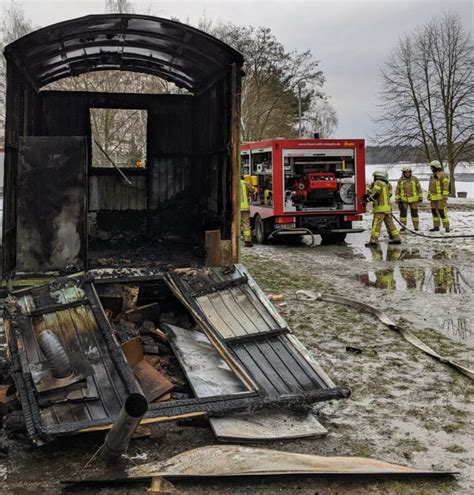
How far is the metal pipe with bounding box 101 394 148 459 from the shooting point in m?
3.27

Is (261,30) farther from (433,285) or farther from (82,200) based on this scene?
(82,200)

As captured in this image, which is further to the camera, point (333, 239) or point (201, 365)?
point (333, 239)

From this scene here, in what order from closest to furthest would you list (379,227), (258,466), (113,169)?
(258,466)
(113,169)
(379,227)

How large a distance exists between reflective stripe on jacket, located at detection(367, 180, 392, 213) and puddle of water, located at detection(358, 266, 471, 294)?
3213 millimetres

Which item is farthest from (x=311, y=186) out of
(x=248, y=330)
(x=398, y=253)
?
(x=248, y=330)

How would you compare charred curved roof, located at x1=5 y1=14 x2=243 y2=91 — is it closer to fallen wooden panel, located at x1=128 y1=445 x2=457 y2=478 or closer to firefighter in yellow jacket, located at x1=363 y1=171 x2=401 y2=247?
fallen wooden panel, located at x1=128 y1=445 x2=457 y2=478

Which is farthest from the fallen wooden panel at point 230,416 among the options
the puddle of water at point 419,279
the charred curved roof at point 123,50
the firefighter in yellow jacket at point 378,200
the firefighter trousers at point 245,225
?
the firefighter in yellow jacket at point 378,200

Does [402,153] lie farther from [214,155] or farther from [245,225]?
[214,155]

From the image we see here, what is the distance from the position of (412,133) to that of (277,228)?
2347cm

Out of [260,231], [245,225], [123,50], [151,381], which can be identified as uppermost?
[123,50]

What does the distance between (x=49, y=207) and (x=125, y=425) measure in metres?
3.00

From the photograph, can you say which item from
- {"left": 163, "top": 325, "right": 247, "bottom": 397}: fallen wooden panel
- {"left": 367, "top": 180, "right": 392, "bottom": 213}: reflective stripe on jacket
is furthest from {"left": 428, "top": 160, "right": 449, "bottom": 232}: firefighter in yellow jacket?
{"left": 163, "top": 325, "right": 247, "bottom": 397}: fallen wooden panel

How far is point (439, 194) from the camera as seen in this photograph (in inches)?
630

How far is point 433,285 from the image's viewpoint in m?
9.30
